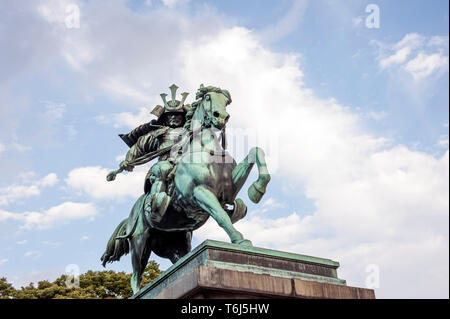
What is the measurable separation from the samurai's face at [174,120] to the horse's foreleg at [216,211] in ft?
8.49

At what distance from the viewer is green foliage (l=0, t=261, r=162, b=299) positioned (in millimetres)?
23406

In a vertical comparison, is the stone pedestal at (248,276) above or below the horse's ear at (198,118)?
below

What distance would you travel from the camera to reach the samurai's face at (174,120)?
10336 mm

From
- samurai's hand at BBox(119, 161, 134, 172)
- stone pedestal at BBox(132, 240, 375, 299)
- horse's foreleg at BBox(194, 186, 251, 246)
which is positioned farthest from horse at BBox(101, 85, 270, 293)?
samurai's hand at BBox(119, 161, 134, 172)

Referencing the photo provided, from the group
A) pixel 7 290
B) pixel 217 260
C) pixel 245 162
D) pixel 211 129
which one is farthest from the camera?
pixel 7 290

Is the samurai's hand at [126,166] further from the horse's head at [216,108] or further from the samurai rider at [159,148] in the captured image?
the horse's head at [216,108]

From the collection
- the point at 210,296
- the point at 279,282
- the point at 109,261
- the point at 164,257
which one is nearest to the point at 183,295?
the point at 210,296

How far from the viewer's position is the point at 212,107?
8.55 m

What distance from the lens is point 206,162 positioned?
815 cm

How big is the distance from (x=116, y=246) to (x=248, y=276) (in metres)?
4.23

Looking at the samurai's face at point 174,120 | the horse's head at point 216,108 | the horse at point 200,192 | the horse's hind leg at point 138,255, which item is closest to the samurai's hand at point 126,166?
the horse at point 200,192
